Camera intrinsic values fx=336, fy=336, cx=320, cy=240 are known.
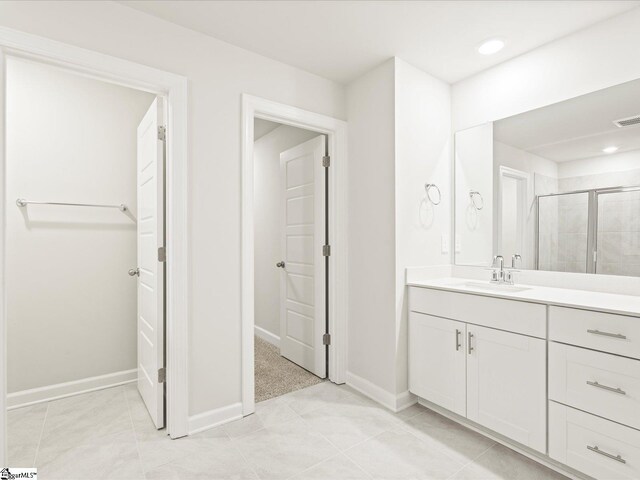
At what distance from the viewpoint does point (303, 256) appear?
3102 mm

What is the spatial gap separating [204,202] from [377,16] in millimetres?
1498

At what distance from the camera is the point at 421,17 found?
194cm

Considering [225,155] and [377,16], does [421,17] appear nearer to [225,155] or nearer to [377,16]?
[377,16]

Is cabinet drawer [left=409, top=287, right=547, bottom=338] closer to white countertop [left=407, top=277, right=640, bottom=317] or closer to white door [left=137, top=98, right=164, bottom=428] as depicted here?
white countertop [left=407, top=277, right=640, bottom=317]

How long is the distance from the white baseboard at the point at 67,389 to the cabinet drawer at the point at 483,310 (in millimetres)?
2375

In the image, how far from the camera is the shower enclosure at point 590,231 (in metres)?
1.88

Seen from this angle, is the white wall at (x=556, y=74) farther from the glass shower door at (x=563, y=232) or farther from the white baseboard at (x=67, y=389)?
the white baseboard at (x=67, y=389)

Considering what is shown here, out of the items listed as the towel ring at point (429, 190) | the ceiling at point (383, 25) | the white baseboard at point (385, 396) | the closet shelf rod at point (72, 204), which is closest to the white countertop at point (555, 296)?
the towel ring at point (429, 190)

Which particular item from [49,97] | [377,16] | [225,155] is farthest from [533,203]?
[49,97]

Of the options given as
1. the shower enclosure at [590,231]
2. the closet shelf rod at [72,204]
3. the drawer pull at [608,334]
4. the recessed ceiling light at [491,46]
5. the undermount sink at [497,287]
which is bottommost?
the drawer pull at [608,334]

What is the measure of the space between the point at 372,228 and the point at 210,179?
3.95 ft

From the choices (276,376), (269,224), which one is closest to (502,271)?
(276,376)

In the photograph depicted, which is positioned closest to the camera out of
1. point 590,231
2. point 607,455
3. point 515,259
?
point 607,455

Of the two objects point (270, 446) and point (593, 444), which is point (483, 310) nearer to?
point (593, 444)
